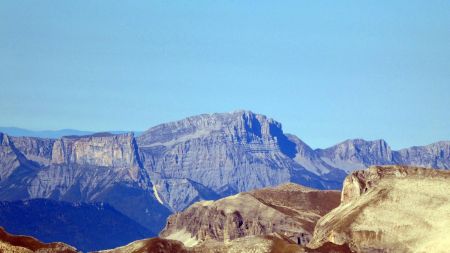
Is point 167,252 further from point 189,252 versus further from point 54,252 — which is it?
point 54,252

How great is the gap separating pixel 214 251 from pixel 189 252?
24.4 ft

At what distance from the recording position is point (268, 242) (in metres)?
190

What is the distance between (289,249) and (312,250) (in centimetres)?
768

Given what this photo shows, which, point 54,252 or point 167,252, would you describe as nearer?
point 54,252

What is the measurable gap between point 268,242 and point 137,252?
846 inches

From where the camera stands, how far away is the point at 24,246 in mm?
179750

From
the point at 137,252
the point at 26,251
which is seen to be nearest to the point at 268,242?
the point at 137,252

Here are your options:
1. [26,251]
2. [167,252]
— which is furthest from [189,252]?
[26,251]

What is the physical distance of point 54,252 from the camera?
184000 mm

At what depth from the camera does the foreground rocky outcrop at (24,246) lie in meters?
174

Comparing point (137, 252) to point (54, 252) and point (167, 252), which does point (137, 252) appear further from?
point (54, 252)

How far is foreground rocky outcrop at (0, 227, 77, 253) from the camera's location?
174 meters

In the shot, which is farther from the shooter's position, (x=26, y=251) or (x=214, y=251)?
(x=214, y=251)

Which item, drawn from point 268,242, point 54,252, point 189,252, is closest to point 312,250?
point 268,242
